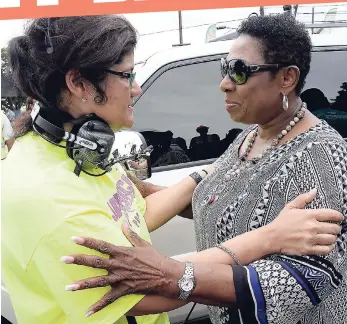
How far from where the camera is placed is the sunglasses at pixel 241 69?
5.12 ft

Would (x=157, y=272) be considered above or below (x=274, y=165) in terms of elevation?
below

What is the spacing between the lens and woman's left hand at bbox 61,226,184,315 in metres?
1.12

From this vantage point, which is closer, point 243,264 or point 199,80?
point 243,264

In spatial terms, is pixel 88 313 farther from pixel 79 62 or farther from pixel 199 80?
pixel 199 80

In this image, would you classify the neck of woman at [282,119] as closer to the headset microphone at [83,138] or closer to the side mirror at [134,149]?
the headset microphone at [83,138]

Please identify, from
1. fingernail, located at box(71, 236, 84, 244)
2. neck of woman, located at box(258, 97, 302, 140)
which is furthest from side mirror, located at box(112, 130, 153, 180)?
fingernail, located at box(71, 236, 84, 244)

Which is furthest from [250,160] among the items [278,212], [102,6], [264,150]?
[102,6]

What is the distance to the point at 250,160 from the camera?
1629 millimetres

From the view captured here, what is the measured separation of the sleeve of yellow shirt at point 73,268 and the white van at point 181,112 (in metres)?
1.53

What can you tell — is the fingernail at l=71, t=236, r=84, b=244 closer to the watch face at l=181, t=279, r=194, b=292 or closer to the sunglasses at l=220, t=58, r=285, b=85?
the watch face at l=181, t=279, r=194, b=292

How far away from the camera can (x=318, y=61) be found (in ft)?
10.0

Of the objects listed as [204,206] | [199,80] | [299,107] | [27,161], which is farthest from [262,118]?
[199,80]

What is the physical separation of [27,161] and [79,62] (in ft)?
0.91

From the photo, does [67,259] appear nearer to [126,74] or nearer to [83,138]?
[83,138]
